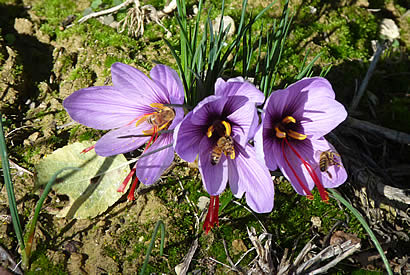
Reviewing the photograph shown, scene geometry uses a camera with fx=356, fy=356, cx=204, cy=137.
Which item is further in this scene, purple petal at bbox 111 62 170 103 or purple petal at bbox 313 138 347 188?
purple petal at bbox 313 138 347 188

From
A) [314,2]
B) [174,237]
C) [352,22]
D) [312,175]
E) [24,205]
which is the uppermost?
[314,2]

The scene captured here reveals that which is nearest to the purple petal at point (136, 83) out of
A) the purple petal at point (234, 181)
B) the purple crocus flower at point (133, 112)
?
the purple crocus flower at point (133, 112)

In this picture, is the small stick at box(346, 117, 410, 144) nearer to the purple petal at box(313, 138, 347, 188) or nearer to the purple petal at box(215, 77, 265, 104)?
the purple petal at box(313, 138, 347, 188)

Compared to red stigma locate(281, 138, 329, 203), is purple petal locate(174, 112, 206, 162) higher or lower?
higher

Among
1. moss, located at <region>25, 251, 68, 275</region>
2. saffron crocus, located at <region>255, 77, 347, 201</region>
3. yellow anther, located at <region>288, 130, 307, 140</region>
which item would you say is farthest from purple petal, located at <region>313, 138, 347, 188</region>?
moss, located at <region>25, 251, 68, 275</region>

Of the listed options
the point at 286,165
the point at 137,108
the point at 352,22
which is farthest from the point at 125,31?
the point at 352,22

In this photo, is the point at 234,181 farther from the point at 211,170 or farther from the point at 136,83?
the point at 136,83

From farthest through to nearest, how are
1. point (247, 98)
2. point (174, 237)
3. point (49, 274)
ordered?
point (174, 237)
point (49, 274)
point (247, 98)

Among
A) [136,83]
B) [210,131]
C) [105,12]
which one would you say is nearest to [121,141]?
[136,83]

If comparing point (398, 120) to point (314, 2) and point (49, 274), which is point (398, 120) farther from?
point (49, 274)
